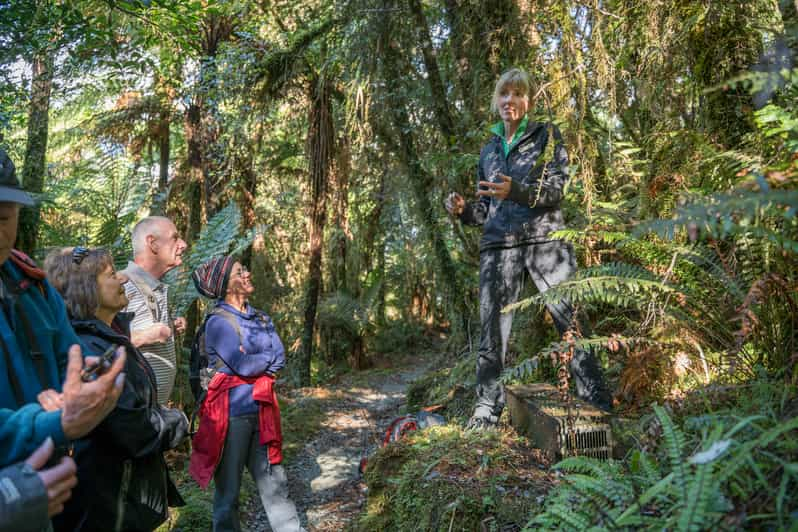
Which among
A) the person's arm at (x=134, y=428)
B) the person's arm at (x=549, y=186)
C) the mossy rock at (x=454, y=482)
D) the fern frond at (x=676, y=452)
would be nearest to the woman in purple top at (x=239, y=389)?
the mossy rock at (x=454, y=482)

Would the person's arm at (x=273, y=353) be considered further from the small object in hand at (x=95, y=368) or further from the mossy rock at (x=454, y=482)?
the small object in hand at (x=95, y=368)

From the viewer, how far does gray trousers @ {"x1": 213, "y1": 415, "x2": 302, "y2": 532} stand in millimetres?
Answer: 3365

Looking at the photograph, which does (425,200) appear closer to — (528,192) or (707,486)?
(528,192)

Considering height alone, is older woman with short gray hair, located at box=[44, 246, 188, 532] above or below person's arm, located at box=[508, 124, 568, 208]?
below

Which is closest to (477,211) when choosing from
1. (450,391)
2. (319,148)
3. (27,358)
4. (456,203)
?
(456,203)

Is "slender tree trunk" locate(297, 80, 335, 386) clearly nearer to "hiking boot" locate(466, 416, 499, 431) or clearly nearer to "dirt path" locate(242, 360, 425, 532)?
"dirt path" locate(242, 360, 425, 532)

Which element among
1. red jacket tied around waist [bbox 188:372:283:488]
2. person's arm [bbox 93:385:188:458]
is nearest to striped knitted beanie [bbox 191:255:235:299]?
red jacket tied around waist [bbox 188:372:283:488]

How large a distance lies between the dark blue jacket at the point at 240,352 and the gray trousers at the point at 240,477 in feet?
0.40

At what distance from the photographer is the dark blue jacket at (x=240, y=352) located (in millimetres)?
3482

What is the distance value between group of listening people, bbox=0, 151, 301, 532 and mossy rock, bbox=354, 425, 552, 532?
65cm

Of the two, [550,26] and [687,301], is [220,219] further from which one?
[687,301]

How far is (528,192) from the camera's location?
11.6ft

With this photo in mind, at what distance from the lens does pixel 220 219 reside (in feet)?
19.0

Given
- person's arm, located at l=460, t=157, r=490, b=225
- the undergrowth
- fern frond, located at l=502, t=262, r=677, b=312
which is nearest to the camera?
the undergrowth
